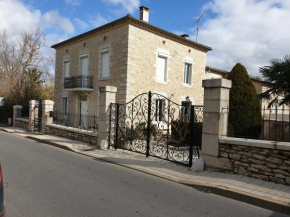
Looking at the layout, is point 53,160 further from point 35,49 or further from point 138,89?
point 35,49

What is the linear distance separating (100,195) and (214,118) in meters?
3.33

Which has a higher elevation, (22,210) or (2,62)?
(2,62)

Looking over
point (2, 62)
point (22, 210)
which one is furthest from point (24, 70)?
point (22, 210)

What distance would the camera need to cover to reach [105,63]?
54.3 ft

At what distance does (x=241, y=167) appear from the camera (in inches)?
222

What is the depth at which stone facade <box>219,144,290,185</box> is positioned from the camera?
4988mm

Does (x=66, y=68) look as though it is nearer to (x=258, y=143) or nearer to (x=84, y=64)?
(x=84, y=64)

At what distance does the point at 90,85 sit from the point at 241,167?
1357 centimetres

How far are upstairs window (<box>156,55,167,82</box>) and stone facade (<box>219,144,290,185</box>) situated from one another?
37.2ft

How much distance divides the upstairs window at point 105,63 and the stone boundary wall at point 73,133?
201 inches

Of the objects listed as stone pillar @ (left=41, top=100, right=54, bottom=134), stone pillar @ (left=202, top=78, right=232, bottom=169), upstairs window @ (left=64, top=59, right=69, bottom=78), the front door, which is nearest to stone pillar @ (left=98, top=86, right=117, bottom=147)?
stone pillar @ (left=202, top=78, right=232, bottom=169)

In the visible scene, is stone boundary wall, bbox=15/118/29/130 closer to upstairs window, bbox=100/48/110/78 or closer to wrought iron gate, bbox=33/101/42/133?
wrought iron gate, bbox=33/101/42/133

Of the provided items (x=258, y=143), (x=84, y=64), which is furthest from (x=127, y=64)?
(x=258, y=143)

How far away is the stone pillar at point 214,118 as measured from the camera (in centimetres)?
596
